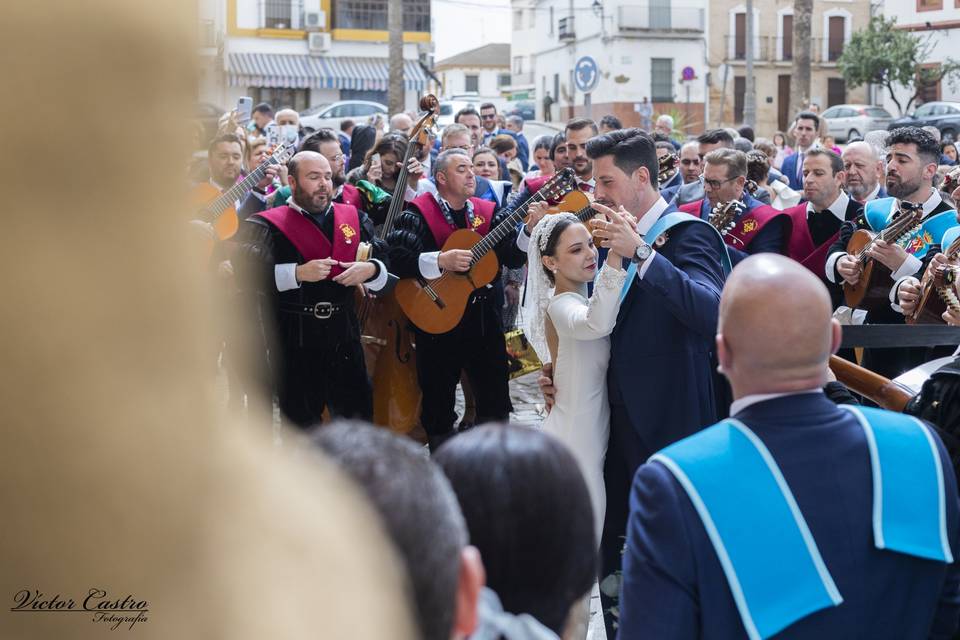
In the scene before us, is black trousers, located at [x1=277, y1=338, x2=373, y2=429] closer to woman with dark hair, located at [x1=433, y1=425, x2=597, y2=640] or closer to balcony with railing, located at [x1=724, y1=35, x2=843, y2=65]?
woman with dark hair, located at [x1=433, y1=425, x2=597, y2=640]

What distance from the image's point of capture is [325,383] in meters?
6.10

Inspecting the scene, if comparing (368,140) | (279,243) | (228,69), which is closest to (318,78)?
(368,140)

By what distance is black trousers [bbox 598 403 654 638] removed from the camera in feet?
13.1

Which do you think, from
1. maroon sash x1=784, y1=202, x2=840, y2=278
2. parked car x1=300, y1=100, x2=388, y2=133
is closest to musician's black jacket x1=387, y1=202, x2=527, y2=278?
maroon sash x1=784, y1=202, x2=840, y2=278

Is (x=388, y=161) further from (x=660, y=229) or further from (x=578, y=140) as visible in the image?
(x=660, y=229)

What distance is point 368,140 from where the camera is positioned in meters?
11.1

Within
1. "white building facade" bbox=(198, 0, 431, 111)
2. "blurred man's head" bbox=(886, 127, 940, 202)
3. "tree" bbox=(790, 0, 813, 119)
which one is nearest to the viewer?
"blurred man's head" bbox=(886, 127, 940, 202)

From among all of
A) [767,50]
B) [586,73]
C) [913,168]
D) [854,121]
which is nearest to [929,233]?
[913,168]

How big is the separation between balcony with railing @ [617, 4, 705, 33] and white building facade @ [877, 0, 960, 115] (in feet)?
40.8

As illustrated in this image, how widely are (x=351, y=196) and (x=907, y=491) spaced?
5508 mm

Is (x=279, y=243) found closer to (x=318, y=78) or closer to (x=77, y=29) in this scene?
(x=77, y=29)

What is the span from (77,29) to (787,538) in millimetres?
1854

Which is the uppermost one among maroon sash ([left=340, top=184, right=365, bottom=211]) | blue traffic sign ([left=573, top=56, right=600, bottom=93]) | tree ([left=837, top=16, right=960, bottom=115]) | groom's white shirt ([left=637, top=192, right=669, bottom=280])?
tree ([left=837, top=16, right=960, bottom=115])

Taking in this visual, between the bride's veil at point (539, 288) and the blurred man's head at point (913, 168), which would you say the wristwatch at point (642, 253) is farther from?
the blurred man's head at point (913, 168)
